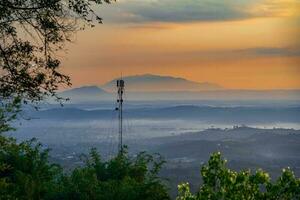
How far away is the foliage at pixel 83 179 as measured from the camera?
25578mm

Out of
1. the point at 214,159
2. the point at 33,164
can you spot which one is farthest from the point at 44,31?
the point at 33,164

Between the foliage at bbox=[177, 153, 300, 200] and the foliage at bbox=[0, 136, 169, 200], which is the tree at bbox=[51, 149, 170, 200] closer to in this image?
the foliage at bbox=[0, 136, 169, 200]

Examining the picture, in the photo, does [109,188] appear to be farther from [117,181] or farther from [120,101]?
[120,101]

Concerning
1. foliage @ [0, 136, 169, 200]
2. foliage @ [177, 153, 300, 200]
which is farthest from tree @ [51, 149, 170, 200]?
foliage @ [177, 153, 300, 200]

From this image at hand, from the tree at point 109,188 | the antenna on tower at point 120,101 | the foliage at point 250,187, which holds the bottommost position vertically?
the tree at point 109,188

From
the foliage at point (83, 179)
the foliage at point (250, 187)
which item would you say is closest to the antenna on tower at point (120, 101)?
the foliage at point (83, 179)

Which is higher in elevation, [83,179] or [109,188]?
[83,179]

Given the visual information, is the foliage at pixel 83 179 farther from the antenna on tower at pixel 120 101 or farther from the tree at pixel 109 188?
the antenna on tower at pixel 120 101

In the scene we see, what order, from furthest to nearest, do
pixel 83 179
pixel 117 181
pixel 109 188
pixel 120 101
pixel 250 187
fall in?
pixel 120 101 < pixel 117 181 < pixel 83 179 < pixel 109 188 < pixel 250 187

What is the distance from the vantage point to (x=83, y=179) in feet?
84.7

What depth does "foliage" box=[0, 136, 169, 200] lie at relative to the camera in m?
25.6

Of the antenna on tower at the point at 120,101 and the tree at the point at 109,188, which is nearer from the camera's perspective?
the tree at the point at 109,188

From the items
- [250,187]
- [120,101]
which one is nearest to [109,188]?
[250,187]

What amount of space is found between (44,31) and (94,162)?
45.4 ft
